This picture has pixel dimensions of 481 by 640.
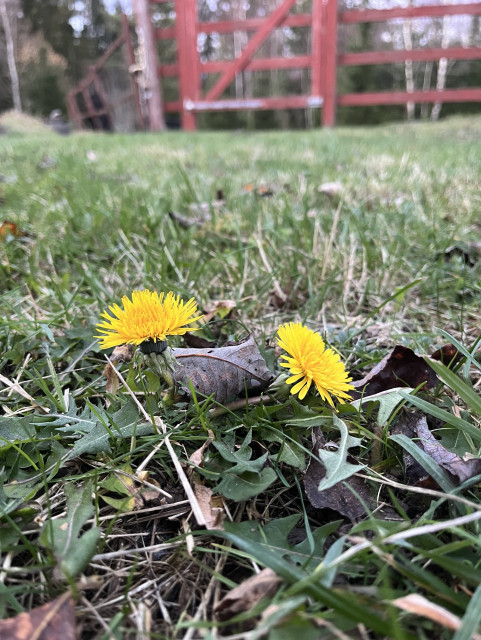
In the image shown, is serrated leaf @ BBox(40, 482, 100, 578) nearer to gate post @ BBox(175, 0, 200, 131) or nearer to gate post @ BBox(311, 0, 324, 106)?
gate post @ BBox(311, 0, 324, 106)

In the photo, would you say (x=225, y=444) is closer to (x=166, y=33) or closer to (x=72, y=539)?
(x=72, y=539)

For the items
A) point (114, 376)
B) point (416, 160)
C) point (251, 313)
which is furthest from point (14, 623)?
point (416, 160)

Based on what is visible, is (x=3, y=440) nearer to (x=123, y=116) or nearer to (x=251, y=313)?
(x=251, y=313)

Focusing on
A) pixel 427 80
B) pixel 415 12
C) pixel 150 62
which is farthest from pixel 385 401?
pixel 427 80

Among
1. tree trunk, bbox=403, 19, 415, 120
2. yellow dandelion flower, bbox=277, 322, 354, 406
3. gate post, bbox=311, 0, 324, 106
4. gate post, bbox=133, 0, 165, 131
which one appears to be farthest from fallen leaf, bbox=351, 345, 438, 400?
tree trunk, bbox=403, 19, 415, 120

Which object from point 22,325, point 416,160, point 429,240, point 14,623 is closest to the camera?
point 14,623

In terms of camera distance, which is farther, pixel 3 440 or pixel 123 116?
pixel 123 116
